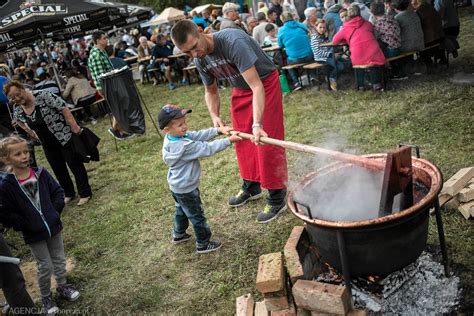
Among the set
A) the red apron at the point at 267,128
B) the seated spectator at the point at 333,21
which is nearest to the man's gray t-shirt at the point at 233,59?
the red apron at the point at 267,128

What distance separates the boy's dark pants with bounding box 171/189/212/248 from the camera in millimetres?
3684

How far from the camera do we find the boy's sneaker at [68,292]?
3.73 meters

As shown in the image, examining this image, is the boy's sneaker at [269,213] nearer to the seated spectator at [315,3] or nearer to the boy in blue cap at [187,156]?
the boy in blue cap at [187,156]

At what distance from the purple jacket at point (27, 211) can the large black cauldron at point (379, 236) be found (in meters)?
2.08

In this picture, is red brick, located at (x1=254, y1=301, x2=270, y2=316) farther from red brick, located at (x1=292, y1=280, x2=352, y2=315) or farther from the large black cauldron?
the large black cauldron

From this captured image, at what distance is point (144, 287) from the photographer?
367cm

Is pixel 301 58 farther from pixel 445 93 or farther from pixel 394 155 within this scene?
pixel 394 155

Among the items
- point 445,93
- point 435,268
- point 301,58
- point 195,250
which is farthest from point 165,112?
point 301,58

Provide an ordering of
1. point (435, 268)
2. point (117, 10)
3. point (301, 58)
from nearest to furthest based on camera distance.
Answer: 1. point (435, 268)
2. point (301, 58)
3. point (117, 10)

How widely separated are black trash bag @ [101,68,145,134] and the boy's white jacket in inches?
167

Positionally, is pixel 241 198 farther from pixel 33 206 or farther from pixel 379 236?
pixel 379 236

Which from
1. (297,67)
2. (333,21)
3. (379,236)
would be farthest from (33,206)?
(333,21)

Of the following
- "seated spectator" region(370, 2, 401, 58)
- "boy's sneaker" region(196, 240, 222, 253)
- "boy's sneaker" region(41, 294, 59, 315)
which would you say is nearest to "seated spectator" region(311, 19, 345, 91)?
"seated spectator" region(370, 2, 401, 58)

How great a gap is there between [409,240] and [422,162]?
58cm
